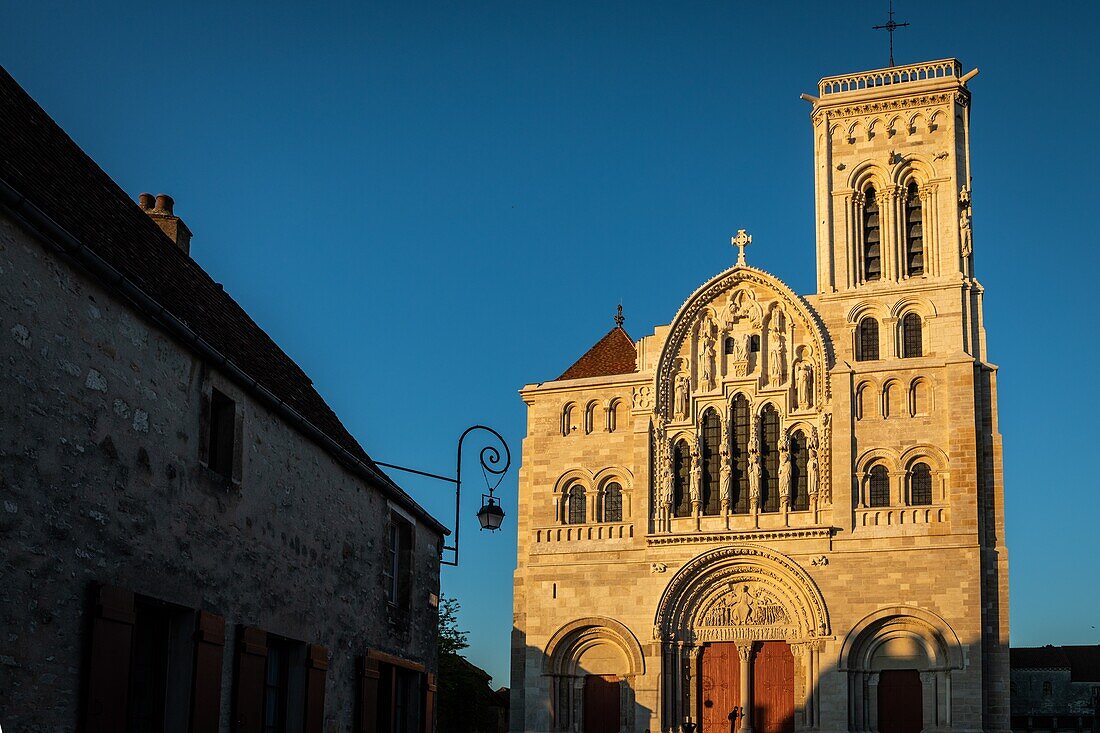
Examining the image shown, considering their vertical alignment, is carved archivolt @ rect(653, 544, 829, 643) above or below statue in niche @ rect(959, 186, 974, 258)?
below

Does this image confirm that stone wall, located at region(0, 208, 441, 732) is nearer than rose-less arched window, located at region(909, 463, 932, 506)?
Yes

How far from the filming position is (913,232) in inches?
1582

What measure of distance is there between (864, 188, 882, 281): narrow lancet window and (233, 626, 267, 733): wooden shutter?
2879cm

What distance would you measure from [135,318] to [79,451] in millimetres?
1588

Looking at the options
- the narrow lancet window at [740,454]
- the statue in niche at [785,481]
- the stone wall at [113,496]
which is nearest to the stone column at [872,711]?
the statue in niche at [785,481]

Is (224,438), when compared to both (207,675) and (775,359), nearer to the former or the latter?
(207,675)

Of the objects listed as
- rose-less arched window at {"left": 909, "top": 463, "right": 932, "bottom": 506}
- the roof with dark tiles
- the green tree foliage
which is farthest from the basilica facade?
the roof with dark tiles

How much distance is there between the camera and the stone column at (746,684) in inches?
1479

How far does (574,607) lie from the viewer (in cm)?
3966

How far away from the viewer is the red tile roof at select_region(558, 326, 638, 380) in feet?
141

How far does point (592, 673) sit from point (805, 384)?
10167mm

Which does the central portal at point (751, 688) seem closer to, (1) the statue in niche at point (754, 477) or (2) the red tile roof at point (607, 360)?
(1) the statue in niche at point (754, 477)

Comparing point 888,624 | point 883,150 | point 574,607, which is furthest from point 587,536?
point 883,150

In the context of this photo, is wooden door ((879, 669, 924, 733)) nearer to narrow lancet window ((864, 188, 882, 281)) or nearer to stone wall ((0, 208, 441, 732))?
narrow lancet window ((864, 188, 882, 281))
